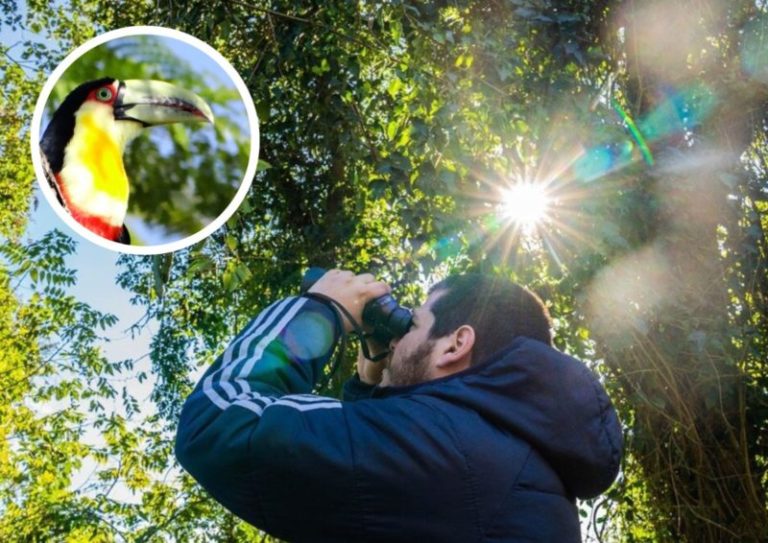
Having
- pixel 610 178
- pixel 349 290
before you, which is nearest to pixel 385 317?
pixel 349 290

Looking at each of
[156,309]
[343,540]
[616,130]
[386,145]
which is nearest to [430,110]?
[386,145]

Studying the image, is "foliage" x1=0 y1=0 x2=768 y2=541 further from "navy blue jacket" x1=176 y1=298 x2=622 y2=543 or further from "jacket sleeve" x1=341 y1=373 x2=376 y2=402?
"navy blue jacket" x1=176 y1=298 x2=622 y2=543

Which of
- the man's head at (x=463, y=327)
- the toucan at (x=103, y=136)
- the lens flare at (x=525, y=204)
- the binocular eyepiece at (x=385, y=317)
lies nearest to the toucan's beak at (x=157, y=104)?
the toucan at (x=103, y=136)

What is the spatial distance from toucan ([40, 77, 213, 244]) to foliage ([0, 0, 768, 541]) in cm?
137

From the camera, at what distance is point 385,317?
→ 136 centimetres

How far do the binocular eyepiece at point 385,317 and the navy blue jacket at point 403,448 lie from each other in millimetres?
169

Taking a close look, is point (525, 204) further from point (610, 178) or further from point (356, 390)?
point (356, 390)

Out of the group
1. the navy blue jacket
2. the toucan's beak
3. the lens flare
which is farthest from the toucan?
the lens flare

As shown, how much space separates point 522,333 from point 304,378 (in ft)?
1.14

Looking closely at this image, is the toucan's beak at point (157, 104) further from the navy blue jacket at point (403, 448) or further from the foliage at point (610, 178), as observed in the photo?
the foliage at point (610, 178)

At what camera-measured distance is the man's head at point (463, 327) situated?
1314mm

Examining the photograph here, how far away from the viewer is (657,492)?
13.6 ft

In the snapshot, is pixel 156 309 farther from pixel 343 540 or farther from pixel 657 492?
pixel 343 540

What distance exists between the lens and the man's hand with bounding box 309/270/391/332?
4.32 ft
